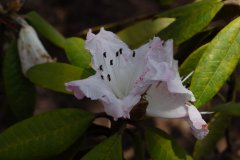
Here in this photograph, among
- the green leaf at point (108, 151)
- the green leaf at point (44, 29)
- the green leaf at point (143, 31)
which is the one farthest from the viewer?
the green leaf at point (44, 29)

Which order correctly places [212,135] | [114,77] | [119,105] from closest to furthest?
[119,105] < [114,77] < [212,135]

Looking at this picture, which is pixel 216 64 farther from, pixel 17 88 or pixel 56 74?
pixel 17 88

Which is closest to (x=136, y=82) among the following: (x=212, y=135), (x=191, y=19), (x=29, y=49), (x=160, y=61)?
(x=160, y=61)

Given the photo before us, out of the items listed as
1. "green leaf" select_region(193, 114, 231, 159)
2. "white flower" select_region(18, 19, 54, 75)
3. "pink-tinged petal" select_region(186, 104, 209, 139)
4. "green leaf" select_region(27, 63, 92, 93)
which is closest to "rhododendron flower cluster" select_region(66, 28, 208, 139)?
"pink-tinged petal" select_region(186, 104, 209, 139)

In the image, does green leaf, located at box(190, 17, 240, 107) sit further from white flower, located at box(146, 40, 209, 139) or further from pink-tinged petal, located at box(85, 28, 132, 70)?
pink-tinged petal, located at box(85, 28, 132, 70)

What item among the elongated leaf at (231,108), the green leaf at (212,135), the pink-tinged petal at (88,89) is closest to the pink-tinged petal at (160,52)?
the pink-tinged petal at (88,89)

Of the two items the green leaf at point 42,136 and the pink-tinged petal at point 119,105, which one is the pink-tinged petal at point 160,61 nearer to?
the pink-tinged petal at point 119,105
